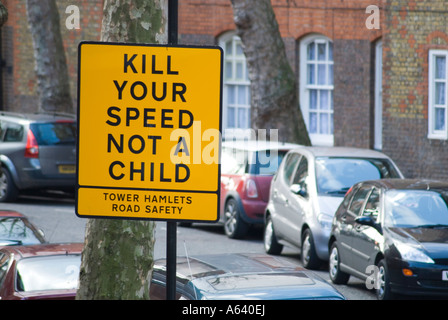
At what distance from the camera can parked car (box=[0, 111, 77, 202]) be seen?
63.8 feet

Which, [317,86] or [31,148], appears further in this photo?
[317,86]

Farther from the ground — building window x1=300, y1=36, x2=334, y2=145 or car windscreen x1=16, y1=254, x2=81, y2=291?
building window x1=300, y1=36, x2=334, y2=145

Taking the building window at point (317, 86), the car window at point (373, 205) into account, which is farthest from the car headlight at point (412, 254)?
the building window at point (317, 86)

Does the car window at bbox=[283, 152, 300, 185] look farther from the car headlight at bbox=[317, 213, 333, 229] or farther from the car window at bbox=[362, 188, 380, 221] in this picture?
the car window at bbox=[362, 188, 380, 221]

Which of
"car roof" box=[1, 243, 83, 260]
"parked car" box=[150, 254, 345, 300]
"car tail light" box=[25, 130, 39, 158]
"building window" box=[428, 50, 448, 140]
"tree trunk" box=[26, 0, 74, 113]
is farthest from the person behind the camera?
"tree trunk" box=[26, 0, 74, 113]

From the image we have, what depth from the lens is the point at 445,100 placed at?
71.1ft

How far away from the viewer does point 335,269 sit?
500 inches

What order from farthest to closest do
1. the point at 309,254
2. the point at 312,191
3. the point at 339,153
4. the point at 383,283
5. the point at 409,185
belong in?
the point at 339,153 < the point at 312,191 < the point at 309,254 < the point at 409,185 < the point at 383,283

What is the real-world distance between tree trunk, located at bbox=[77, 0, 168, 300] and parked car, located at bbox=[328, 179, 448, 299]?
5.65m

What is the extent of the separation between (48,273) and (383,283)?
14.6ft

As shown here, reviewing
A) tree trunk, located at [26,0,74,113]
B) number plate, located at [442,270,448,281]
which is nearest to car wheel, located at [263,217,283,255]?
number plate, located at [442,270,448,281]

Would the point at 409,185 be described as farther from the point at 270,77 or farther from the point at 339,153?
the point at 270,77

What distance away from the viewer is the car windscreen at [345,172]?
1411 centimetres

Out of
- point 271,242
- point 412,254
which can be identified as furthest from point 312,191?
point 412,254
